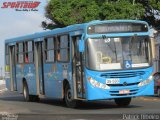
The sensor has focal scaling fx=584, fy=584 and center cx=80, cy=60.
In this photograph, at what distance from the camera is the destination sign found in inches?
756

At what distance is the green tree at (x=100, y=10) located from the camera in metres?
45.2

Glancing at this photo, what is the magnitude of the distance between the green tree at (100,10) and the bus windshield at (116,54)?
83.2ft

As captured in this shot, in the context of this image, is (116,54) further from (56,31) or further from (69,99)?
(56,31)

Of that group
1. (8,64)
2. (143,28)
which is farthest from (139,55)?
(8,64)

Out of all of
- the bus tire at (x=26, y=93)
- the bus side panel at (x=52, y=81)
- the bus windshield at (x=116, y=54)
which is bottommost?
the bus tire at (x=26, y=93)

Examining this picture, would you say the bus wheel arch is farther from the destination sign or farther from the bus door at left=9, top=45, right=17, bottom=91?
the bus door at left=9, top=45, right=17, bottom=91

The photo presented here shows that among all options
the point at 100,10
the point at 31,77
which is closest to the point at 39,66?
the point at 31,77

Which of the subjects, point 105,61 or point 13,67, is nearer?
point 105,61

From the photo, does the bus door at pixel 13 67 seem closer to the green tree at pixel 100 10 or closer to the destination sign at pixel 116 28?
the destination sign at pixel 116 28

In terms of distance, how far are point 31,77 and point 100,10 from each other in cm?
2127

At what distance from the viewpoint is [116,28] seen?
19375mm

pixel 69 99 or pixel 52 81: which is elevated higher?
pixel 52 81

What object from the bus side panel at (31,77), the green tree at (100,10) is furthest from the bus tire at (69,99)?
the green tree at (100,10)

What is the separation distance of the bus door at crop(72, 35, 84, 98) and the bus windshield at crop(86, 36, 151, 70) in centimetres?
58
